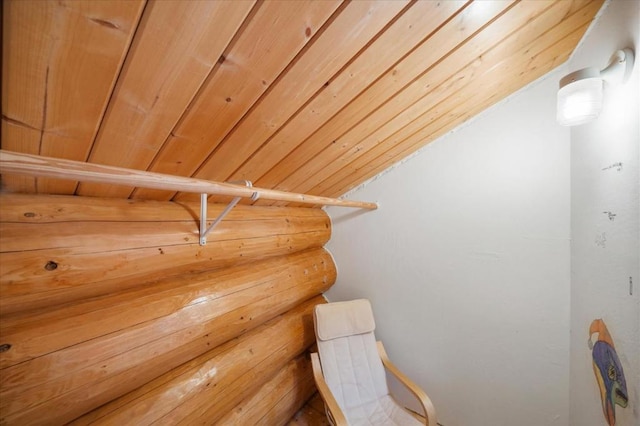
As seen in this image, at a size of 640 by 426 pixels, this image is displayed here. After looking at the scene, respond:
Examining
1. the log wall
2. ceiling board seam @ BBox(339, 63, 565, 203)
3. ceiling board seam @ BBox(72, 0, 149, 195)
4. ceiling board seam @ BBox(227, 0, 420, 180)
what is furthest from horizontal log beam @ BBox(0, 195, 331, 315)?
ceiling board seam @ BBox(339, 63, 565, 203)

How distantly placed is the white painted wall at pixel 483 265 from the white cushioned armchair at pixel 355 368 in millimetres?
280

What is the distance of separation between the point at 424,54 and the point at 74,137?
1211 mm

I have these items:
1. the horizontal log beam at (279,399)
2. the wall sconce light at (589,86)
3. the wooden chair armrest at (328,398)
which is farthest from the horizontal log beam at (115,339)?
the wall sconce light at (589,86)

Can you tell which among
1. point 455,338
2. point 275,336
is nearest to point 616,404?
point 455,338

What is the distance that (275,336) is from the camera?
155 cm

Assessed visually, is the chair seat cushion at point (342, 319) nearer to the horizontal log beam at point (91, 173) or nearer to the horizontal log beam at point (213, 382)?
the horizontal log beam at point (213, 382)

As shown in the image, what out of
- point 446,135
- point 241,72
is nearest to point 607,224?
point 446,135

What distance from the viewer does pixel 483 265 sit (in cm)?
157

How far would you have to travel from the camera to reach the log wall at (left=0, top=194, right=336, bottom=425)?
2.33 feet

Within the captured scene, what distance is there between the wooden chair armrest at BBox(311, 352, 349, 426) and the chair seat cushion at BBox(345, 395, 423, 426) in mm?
285

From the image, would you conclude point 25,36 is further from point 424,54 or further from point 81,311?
point 424,54

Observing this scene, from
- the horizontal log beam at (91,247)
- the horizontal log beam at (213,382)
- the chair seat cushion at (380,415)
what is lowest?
the chair seat cushion at (380,415)

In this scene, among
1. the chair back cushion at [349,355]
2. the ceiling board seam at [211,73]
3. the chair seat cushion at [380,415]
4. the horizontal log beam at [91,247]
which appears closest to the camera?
the ceiling board seam at [211,73]

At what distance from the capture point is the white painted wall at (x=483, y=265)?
1.35 m
